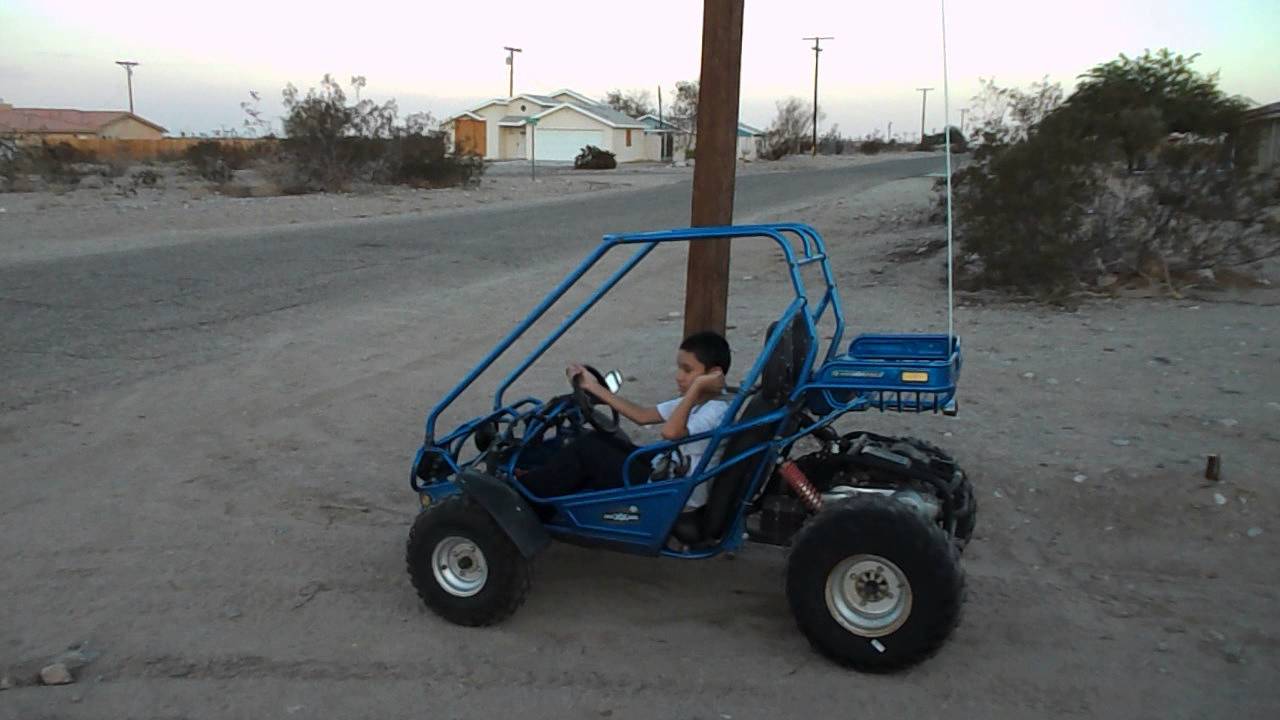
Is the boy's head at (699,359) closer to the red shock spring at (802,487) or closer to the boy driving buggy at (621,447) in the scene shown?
the boy driving buggy at (621,447)

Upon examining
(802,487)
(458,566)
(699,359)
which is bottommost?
(458,566)

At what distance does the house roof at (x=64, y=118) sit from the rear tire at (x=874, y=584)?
84.2 meters

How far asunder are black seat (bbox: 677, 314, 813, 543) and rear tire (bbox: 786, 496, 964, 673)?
342 millimetres

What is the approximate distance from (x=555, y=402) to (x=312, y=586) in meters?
1.31

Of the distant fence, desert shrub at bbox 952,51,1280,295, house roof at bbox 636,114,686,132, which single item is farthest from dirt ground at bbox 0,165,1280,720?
house roof at bbox 636,114,686,132

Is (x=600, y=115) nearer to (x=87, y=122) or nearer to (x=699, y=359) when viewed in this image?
(x=87, y=122)

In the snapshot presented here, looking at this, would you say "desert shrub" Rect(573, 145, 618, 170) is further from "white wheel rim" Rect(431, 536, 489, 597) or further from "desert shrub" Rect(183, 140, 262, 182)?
"white wheel rim" Rect(431, 536, 489, 597)

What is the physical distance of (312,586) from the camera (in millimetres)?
4652

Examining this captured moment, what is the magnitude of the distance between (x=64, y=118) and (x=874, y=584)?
313ft

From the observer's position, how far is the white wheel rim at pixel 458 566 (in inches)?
167

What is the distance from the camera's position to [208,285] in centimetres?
1228

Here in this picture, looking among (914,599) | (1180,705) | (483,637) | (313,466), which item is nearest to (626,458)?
(483,637)

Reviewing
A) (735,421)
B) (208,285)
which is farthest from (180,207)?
(735,421)

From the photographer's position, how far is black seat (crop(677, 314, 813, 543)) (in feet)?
13.1
